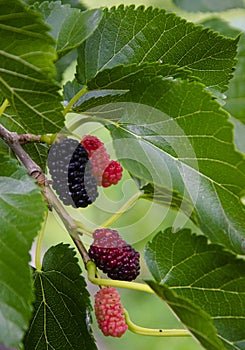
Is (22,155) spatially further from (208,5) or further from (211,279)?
(208,5)

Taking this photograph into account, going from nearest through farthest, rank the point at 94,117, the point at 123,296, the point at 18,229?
the point at 18,229, the point at 94,117, the point at 123,296

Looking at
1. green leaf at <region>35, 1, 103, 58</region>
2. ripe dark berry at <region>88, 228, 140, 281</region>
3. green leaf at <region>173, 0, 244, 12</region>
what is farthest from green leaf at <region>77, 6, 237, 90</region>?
green leaf at <region>173, 0, 244, 12</region>

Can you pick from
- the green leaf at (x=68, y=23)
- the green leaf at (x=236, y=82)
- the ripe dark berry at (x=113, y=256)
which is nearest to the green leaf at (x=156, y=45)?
the green leaf at (x=68, y=23)

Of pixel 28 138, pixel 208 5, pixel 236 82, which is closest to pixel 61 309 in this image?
pixel 28 138

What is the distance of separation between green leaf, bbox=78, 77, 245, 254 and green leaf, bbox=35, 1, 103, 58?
6 centimetres

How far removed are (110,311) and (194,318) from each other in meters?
0.12

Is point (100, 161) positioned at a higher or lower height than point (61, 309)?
higher

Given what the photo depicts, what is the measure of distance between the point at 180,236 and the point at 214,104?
123 millimetres

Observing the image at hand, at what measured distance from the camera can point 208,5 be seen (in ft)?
3.56

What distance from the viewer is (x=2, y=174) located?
1.65ft

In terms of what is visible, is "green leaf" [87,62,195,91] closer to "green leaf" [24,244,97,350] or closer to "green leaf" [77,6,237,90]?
"green leaf" [77,6,237,90]

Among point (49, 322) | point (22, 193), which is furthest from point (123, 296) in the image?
point (22, 193)

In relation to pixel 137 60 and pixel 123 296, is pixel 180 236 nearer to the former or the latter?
pixel 137 60

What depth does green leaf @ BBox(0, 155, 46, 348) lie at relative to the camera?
17.1 inches
